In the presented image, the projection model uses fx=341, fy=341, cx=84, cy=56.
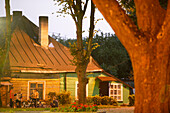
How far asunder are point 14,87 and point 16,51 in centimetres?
342

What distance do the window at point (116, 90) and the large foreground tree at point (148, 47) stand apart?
77.8 ft

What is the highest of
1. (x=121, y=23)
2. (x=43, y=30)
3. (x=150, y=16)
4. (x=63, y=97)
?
(x=43, y=30)

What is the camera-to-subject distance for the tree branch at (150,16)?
25.7 feet

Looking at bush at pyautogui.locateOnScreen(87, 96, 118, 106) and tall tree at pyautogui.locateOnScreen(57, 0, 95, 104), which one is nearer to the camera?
tall tree at pyautogui.locateOnScreen(57, 0, 95, 104)

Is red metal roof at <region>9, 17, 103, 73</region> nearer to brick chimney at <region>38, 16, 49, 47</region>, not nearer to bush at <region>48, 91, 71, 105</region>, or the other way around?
brick chimney at <region>38, 16, 49, 47</region>

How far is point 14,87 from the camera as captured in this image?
26266 mm

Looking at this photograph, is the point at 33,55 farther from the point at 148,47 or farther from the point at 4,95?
the point at 148,47

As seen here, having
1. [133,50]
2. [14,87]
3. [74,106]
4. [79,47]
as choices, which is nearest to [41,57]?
[14,87]

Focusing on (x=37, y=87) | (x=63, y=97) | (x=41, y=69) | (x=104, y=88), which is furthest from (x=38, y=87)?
(x=104, y=88)

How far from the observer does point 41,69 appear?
91.9 feet

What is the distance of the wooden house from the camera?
26.7 meters

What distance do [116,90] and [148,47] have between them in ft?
80.2

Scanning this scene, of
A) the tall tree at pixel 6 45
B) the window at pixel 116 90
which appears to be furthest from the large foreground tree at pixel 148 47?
the window at pixel 116 90

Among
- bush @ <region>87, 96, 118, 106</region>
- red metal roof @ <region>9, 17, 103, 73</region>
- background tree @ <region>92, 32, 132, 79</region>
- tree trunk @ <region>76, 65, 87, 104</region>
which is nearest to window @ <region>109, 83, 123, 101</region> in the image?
red metal roof @ <region>9, 17, 103, 73</region>
